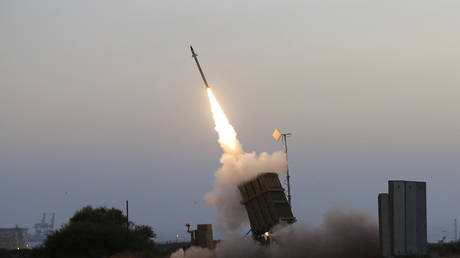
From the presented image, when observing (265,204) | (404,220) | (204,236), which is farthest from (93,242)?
(404,220)

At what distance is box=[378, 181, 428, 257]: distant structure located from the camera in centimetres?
2975

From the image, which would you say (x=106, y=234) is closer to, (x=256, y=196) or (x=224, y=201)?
(x=224, y=201)

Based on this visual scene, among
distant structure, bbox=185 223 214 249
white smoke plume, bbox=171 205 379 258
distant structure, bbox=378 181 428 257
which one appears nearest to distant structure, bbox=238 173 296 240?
white smoke plume, bbox=171 205 379 258

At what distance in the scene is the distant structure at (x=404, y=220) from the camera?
2975 centimetres

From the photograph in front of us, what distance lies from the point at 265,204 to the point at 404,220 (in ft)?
51.1

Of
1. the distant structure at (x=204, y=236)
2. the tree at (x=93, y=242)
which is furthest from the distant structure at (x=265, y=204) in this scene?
the tree at (x=93, y=242)

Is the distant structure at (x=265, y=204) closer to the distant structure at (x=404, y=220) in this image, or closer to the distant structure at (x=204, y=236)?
the distant structure at (x=204, y=236)

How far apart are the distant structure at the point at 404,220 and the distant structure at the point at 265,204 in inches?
569

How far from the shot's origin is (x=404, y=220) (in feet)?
98.4

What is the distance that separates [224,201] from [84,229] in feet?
44.4

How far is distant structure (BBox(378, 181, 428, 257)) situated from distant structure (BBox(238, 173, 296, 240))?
1445 cm

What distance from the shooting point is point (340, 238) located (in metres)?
42.6

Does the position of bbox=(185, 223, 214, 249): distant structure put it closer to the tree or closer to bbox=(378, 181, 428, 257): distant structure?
the tree

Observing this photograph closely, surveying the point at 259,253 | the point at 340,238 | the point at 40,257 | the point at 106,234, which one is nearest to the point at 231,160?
the point at 259,253
